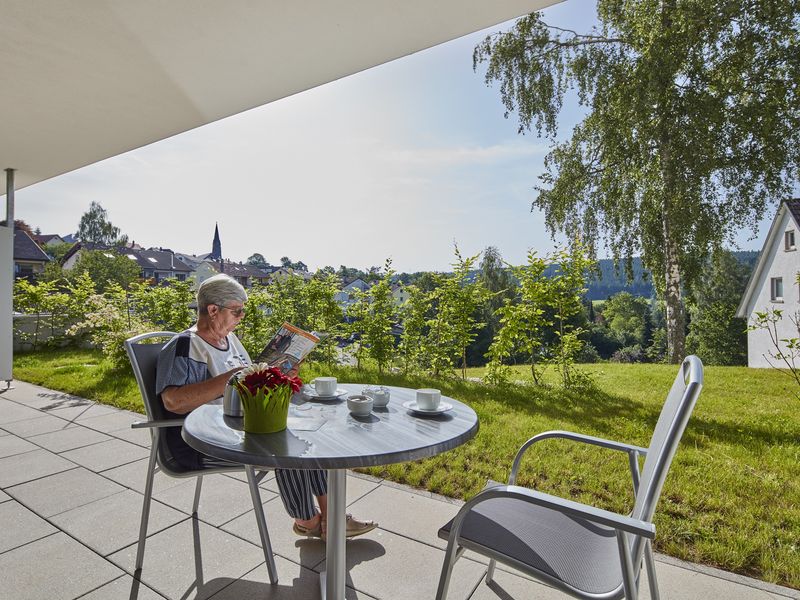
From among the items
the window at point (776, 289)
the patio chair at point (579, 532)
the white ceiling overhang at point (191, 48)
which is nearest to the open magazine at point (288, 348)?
the patio chair at point (579, 532)

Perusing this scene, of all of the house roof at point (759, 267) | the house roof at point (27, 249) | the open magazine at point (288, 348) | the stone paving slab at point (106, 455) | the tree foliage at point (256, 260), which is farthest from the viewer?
the tree foliage at point (256, 260)

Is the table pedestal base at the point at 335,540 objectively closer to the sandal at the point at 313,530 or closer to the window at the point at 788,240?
the sandal at the point at 313,530

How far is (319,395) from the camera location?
1729 mm

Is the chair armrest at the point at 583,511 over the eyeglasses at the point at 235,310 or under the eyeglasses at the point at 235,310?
under

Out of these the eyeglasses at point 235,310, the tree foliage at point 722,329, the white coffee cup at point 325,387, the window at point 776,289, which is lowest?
the tree foliage at point 722,329

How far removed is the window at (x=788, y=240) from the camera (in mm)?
16875

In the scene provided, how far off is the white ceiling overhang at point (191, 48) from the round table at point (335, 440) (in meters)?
1.80

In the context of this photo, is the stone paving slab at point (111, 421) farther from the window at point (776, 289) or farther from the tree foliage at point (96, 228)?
the tree foliage at point (96, 228)

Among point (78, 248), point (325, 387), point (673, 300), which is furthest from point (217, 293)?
point (78, 248)

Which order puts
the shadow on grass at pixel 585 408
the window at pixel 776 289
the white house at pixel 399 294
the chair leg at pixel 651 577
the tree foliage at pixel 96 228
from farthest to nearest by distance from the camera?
1. the tree foliage at pixel 96 228
2. the window at pixel 776 289
3. the white house at pixel 399 294
4. the shadow on grass at pixel 585 408
5. the chair leg at pixel 651 577

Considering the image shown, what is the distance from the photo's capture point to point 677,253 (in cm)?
840

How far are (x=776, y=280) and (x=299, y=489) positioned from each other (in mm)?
22502

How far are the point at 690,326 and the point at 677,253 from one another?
21.9m

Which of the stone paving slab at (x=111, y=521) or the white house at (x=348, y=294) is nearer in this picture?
the stone paving slab at (x=111, y=521)
